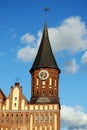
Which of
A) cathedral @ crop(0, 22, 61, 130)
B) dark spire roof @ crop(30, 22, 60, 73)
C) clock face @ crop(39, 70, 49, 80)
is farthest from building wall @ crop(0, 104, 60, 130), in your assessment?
dark spire roof @ crop(30, 22, 60, 73)

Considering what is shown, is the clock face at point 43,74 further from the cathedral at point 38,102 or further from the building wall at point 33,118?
the building wall at point 33,118

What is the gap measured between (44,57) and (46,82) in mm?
4479

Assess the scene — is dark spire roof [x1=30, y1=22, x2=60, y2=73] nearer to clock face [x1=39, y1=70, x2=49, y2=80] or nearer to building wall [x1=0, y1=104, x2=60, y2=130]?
clock face [x1=39, y1=70, x2=49, y2=80]

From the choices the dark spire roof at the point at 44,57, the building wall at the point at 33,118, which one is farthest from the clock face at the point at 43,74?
the building wall at the point at 33,118

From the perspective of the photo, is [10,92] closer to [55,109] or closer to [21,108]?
[21,108]

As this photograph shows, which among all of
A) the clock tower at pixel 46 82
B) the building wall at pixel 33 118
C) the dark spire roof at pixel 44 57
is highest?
the dark spire roof at pixel 44 57

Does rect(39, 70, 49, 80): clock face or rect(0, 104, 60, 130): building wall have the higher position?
→ rect(39, 70, 49, 80): clock face

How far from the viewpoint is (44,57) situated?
206ft

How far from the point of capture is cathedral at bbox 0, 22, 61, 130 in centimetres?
5703

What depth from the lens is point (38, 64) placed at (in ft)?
203

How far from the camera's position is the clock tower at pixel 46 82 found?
189 ft

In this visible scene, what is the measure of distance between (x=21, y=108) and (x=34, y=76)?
19.8 ft

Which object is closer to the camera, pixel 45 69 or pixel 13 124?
pixel 13 124

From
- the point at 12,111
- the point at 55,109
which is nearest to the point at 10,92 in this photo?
the point at 12,111
